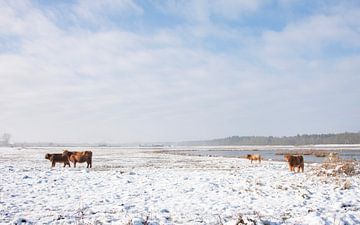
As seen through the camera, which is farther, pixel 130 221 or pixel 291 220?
pixel 291 220

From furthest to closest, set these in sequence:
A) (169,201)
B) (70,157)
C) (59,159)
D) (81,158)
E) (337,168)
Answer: (70,157), (81,158), (59,159), (337,168), (169,201)

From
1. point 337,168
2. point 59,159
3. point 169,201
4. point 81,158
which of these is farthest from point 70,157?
point 337,168

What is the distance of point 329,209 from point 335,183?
19.9 ft

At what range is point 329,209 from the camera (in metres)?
10.8

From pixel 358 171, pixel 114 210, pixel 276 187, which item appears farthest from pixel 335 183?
pixel 114 210

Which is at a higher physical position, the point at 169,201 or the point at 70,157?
the point at 70,157

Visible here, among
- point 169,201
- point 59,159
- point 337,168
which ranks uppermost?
point 337,168

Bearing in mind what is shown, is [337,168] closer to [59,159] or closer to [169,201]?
[169,201]

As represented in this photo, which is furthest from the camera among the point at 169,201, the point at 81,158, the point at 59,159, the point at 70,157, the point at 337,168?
the point at 70,157

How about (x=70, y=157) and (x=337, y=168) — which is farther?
(x=70, y=157)

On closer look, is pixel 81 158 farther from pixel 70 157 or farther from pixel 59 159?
pixel 59 159

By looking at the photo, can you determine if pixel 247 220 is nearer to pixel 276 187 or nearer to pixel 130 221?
pixel 130 221


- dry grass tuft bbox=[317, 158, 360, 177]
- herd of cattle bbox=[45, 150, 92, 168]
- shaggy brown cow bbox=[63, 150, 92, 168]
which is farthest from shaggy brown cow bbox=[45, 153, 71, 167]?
dry grass tuft bbox=[317, 158, 360, 177]

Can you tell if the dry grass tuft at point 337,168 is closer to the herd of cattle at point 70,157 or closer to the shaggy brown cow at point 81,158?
the shaggy brown cow at point 81,158
